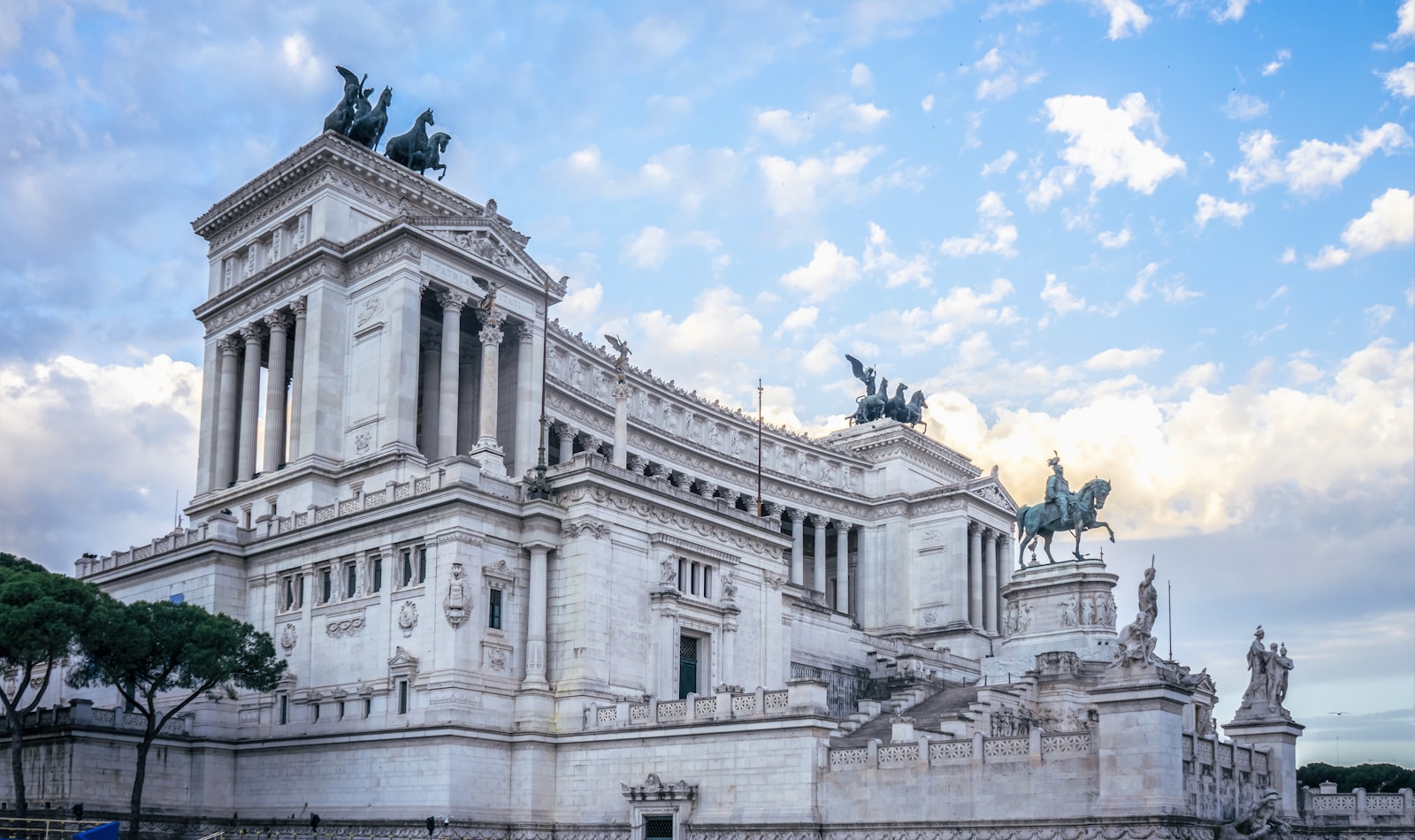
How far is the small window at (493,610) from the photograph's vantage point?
59.2 meters

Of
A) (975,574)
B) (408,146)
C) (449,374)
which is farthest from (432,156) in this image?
(975,574)

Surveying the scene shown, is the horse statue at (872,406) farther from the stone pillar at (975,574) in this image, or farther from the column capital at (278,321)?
the column capital at (278,321)

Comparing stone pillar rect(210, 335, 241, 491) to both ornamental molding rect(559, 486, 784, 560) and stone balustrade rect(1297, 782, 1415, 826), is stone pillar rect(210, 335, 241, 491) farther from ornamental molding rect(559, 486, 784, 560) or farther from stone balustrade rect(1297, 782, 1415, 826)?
stone balustrade rect(1297, 782, 1415, 826)

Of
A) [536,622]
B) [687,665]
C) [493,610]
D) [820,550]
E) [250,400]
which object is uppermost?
[250,400]

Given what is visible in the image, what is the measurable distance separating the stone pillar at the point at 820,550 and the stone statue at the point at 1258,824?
237 ft

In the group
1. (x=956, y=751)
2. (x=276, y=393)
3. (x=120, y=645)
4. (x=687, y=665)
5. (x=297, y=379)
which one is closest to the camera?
(x=956, y=751)

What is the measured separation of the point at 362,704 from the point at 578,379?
41.7 m

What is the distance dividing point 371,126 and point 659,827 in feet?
169

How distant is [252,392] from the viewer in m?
87.2

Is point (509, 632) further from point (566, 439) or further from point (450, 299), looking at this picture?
point (566, 439)

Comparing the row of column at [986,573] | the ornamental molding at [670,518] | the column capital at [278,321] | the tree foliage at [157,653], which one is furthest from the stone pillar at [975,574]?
the tree foliage at [157,653]


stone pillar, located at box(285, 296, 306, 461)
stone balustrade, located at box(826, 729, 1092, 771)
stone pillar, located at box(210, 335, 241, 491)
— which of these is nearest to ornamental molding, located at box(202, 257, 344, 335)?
stone pillar, located at box(285, 296, 306, 461)

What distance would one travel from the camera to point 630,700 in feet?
192

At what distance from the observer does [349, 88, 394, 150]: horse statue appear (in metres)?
87.9
